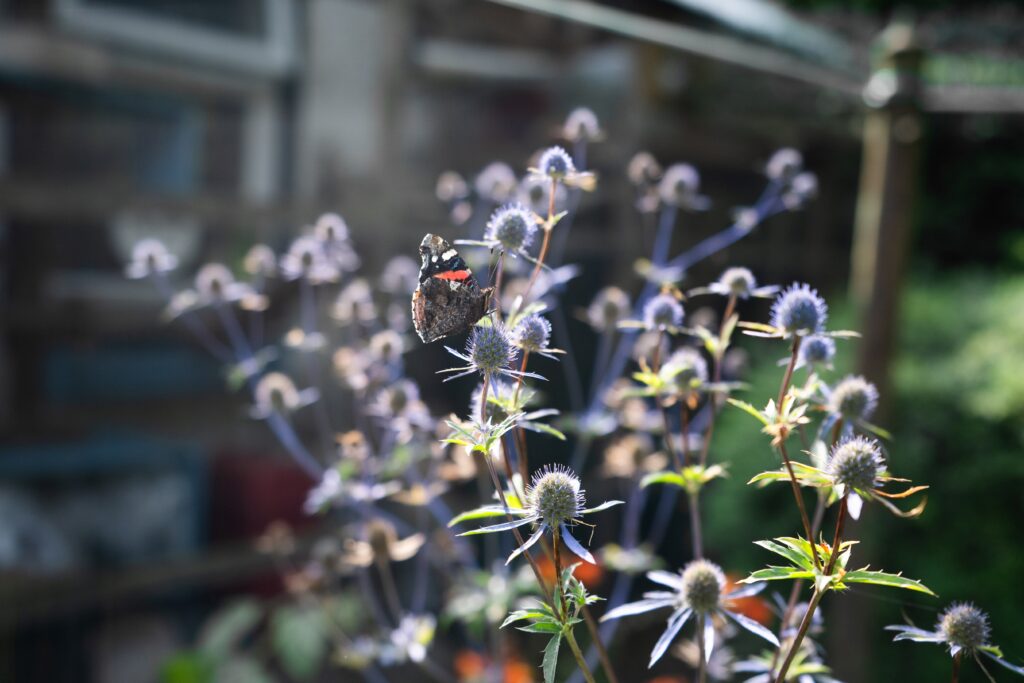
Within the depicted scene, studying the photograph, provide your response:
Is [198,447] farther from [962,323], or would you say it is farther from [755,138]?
[755,138]

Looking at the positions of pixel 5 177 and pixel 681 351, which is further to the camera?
pixel 5 177

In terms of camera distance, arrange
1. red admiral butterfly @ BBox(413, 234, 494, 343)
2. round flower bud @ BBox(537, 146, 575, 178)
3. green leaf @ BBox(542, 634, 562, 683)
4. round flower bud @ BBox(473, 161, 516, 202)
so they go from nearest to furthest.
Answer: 1. green leaf @ BBox(542, 634, 562, 683)
2. red admiral butterfly @ BBox(413, 234, 494, 343)
3. round flower bud @ BBox(537, 146, 575, 178)
4. round flower bud @ BBox(473, 161, 516, 202)

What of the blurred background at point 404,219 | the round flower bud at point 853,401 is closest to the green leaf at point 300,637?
the blurred background at point 404,219

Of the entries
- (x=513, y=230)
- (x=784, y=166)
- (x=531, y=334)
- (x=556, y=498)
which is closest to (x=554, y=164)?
(x=513, y=230)

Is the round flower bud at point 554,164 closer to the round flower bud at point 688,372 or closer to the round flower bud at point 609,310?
the round flower bud at point 688,372

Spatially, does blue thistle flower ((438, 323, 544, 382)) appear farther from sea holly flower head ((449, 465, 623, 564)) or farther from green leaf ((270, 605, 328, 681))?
green leaf ((270, 605, 328, 681))

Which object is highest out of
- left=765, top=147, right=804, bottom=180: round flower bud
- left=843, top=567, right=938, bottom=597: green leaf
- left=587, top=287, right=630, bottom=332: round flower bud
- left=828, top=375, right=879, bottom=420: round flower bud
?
left=765, top=147, right=804, bottom=180: round flower bud

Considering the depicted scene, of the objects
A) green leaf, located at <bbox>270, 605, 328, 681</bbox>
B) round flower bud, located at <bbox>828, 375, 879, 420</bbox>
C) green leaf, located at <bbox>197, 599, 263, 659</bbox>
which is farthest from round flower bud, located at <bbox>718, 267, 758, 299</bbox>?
green leaf, located at <bbox>197, 599, 263, 659</bbox>

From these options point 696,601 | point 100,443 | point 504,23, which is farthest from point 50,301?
point 696,601
